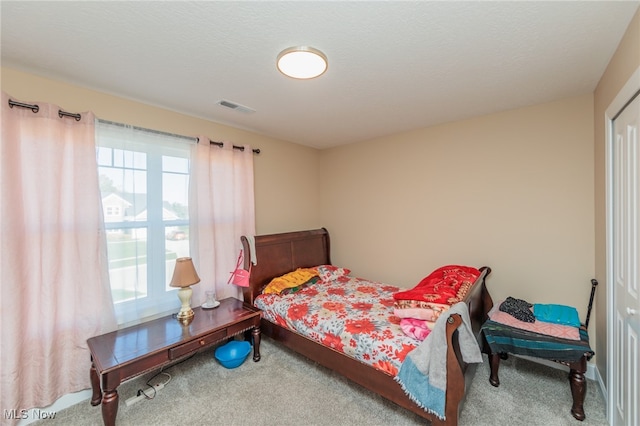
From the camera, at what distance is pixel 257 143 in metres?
3.34

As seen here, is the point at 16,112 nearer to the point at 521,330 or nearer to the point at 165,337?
the point at 165,337

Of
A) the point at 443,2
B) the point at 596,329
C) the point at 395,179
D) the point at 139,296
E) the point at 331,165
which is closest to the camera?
the point at 443,2

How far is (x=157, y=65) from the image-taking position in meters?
1.77

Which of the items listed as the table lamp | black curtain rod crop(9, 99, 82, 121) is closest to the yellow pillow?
the table lamp

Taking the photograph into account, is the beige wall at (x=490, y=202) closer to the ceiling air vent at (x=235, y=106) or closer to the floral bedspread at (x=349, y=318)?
the floral bedspread at (x=349, y=318)

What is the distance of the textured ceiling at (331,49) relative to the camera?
4.23ft

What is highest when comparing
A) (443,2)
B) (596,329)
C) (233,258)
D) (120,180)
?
(443,2)

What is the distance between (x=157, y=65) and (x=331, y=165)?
268 cm

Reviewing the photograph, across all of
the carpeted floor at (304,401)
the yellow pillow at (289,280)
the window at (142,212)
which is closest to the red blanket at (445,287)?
the carpeted floor at (304,401)

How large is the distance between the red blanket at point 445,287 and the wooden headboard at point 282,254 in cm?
154

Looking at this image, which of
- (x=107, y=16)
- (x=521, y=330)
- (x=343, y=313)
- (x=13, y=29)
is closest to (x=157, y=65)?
(x=107, y=16)

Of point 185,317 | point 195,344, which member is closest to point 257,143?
point 185,317

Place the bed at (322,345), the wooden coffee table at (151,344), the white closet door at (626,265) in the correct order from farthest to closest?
1. the wooden coffee table at (151,344)
2. the bed at (322,345)
3. the white closet door at (626,265)

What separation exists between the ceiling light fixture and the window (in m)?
1.52
